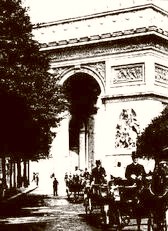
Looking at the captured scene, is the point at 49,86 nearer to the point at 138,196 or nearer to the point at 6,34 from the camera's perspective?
the point at 6,34

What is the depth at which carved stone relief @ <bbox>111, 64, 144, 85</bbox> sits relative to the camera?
4328 cm

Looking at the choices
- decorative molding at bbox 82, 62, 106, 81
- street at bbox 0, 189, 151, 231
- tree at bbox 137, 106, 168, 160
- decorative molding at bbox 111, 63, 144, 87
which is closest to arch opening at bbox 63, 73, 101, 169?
decorative molding at bbox 82, 62, 106, 81

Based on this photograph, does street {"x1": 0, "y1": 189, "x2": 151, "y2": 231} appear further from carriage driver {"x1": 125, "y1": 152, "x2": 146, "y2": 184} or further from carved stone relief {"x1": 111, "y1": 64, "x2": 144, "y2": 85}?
carved stone relief {"x1": 111, "y1": 64, "x2": 144, "y2": 85}

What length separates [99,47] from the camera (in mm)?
45562

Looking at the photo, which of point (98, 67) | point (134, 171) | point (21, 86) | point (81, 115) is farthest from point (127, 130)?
point (134, 171)

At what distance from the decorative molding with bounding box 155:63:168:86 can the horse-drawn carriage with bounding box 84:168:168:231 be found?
2551 cm

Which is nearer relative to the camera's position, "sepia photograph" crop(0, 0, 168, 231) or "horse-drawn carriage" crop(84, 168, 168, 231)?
"horse-drawn carriage" crop(84, 168, 168, 231)

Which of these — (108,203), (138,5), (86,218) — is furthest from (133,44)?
(108,203)

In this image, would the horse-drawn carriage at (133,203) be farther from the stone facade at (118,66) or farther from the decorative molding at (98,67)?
the decorative molding at (98,67)

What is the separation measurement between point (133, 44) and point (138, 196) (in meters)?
29.1

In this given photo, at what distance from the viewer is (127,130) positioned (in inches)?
1734

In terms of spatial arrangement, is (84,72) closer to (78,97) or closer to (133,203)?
(78,97)

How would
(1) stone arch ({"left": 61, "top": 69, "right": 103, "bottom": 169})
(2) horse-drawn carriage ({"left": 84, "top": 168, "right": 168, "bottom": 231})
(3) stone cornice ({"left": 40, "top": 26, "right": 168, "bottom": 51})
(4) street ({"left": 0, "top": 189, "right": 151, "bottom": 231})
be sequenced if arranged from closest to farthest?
1. (2) horse-drawn carriage ({"left": 84, "top": 168, "right": 168, "bottom": 231})
2. (4) street ({"left": 0, "top": 189, "right": 151, "bottom": 231})
3. (3) stone cornice ({"left": 40, "top": 26, "right": 168, "bottom": 51})
4. (1) stone arch ({"left": 61, "top": 69, "right": 103, "bottom": 169})

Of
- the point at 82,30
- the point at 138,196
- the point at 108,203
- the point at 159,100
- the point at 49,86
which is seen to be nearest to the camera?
the point at 138,196
